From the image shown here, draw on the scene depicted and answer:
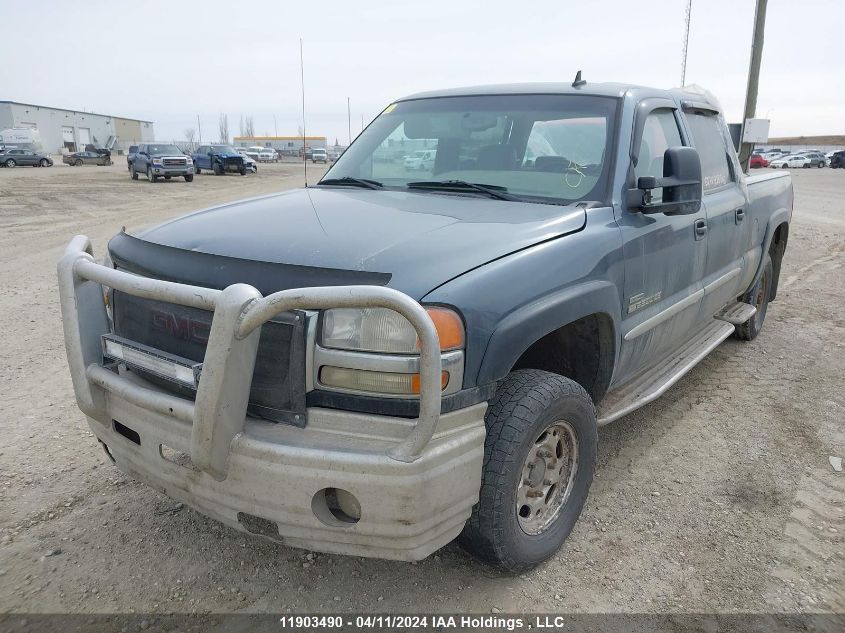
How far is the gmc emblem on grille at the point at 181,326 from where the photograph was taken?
2.15 meters

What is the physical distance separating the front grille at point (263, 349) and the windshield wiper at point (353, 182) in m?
1.49

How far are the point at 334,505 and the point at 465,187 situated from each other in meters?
1.72

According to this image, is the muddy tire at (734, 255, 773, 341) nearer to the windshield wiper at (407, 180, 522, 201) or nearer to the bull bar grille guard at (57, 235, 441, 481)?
the windshield wiper at (407, 180, 522, 201)

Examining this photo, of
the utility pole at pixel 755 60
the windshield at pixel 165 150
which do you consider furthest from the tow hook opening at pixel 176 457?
the windshield at pixel 165 150

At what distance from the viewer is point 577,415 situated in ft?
8.54

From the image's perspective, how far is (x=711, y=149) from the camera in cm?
432

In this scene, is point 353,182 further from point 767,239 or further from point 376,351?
point 767,239

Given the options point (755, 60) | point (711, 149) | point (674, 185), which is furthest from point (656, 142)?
point (755, 60)

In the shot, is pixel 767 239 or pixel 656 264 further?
pixel 767 239

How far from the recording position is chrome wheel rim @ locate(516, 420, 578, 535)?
8.35ft

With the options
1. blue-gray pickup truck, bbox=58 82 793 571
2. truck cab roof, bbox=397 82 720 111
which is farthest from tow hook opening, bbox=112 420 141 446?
truck cab roof, bbox=397 82 720 111

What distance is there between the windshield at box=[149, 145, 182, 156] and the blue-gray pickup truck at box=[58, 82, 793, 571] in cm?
2555

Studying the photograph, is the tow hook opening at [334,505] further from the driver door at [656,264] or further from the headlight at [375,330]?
the driver door at [656,264]

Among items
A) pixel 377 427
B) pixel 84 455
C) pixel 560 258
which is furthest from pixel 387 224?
pixel 84 455
